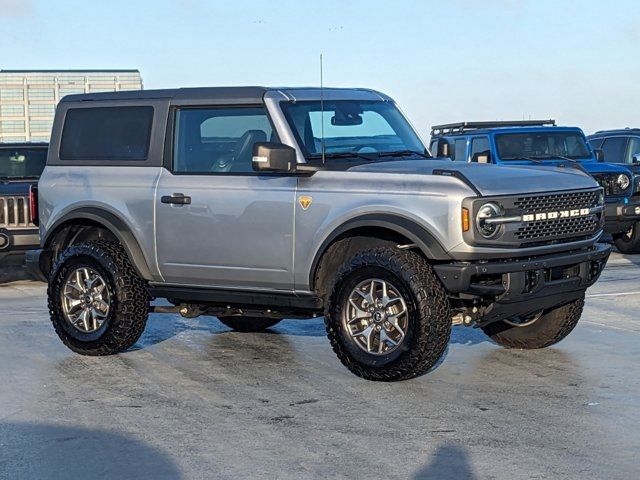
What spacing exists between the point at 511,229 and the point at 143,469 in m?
3.02

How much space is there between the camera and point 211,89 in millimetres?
9227

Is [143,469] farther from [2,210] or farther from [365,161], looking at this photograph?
[2,210]

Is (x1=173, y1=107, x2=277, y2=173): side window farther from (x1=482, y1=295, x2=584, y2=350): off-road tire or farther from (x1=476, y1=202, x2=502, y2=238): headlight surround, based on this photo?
(x1=482, y1=295, x2=584, y2=350): off-road tire

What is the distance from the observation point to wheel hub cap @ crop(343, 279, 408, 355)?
7934 millimetres

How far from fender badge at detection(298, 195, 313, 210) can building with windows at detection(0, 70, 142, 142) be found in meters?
29.6

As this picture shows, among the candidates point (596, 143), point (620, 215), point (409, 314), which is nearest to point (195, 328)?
point (409, 314)

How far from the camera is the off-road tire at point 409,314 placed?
7730 mm

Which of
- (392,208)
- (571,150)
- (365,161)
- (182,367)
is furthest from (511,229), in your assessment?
(571,150)

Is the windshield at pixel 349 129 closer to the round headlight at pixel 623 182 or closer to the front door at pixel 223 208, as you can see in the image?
the front door at pixel 223 208

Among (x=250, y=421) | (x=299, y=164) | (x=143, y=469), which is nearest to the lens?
(x=143, y=469)

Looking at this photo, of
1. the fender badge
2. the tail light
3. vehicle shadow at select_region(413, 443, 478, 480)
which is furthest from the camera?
the tail light

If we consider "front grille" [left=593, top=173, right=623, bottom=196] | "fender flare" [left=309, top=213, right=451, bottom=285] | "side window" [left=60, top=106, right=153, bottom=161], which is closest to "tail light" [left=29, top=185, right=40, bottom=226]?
"side window" [left=60, top=106, right=153, bottom=161]

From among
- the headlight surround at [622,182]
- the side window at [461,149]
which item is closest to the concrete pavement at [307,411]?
the headlight surround at [622,182]

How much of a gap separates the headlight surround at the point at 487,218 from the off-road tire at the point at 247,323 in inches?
123
